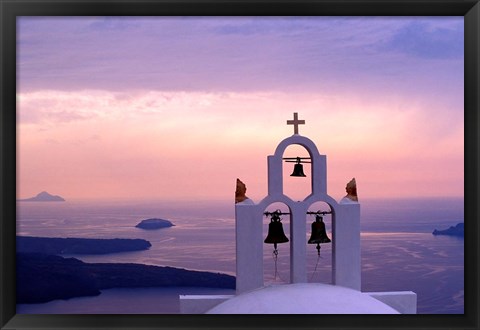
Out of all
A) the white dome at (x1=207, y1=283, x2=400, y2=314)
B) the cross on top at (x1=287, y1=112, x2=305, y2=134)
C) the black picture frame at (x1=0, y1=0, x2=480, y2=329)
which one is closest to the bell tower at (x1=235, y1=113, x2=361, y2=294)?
the cross on top at (x1=287, y1=112, x2=305, y2=134)

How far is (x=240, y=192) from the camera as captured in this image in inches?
299

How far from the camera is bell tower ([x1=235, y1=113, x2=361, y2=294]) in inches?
291

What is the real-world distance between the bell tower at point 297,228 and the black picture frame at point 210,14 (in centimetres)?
317

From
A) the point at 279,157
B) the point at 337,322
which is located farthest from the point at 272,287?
the point at 337,322

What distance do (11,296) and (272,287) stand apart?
136 inches

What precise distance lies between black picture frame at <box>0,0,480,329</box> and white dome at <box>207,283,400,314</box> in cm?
221

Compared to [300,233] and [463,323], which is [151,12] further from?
[300,233]

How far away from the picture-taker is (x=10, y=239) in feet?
13.8

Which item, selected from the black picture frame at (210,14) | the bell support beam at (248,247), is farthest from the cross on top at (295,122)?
the black picture frame at (210,14)

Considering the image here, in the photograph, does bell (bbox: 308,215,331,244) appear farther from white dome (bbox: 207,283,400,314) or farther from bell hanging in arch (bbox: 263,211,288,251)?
white dome (bbox: 207,283,400,314)

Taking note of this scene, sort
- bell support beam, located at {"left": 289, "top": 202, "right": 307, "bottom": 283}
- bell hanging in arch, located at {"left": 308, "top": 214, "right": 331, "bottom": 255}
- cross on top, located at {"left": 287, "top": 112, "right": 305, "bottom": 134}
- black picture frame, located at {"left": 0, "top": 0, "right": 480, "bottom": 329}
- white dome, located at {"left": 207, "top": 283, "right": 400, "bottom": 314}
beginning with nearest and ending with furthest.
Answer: black picture frame, located at {"left": 0, "top": 0, "right": 480, "bottom": 329} < white dome, located at {"left": 207, "top": 283, "right": 400, "bottom": 314} < bell support beam, located at {"left": 289, "top": 202, "right": 307, "bottom": 283} < cross on top, located at {"left": 287, "top": 112, "right": 305, "bottom": 134} < bell hanging in arch, located at {"left": 308, "top": 214, "right": 331, "bottom": 255}

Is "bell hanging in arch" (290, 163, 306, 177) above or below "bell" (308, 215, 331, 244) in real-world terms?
above

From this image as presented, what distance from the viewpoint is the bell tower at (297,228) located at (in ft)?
24.3

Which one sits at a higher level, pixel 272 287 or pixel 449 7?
pixel 449 7
